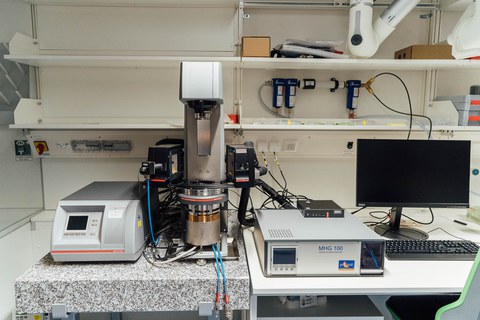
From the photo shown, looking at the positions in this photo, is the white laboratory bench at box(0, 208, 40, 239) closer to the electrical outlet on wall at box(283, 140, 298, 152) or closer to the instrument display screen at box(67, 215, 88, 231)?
the instrument display screen at box(67, 215, 88, 231)

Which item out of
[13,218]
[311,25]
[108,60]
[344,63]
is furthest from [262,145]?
[13,218]

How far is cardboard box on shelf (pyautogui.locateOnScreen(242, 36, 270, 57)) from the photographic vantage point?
166cm

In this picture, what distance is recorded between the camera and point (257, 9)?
188 centimetres

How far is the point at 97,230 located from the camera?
1.18m

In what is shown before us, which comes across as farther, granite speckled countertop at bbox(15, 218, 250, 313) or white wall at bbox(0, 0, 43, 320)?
white wall at bbox(0, 0, 43, 320)

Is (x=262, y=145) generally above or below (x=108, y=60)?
below

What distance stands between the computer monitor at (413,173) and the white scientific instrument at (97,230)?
1.02 m

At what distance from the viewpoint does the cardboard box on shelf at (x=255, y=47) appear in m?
1.66

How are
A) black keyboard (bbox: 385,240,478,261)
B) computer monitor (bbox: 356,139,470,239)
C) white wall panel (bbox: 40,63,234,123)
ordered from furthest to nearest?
white wall panel (bbox: 40,63,234,123) → computer monitor (bbox: 356,139,470,239) → black keyboard (bbox: 385,240,478,261)

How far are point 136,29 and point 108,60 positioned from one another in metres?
0.36

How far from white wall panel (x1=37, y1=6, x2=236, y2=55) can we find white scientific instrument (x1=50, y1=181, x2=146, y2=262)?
1067 mm

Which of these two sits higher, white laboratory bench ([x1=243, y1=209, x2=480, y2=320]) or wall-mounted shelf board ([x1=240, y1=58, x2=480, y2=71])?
wall-mounted shelf board ([x1=240, y1=58, x2=480, y2=71])

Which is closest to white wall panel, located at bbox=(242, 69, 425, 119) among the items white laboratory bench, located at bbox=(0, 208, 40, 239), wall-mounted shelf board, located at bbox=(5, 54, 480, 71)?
wall-mounted shelf board, located at bbox=(5, 54, 480, 71)

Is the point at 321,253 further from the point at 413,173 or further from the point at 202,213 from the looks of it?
the point at 413,173
